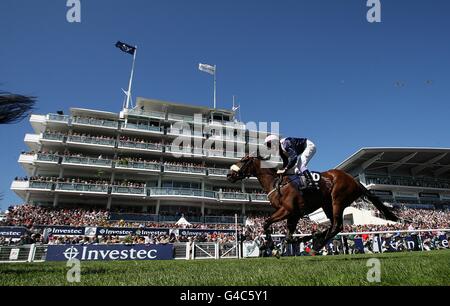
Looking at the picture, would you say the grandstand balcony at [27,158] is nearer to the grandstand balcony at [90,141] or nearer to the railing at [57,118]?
the grandstand balcony at [90,141]

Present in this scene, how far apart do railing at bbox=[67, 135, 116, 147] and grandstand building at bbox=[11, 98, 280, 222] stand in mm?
131

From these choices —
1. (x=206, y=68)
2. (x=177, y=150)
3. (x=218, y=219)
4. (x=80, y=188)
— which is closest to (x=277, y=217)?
(x=218, y=219)

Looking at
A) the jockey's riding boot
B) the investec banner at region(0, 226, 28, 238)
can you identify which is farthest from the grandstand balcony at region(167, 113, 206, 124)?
the jockey's riding boot

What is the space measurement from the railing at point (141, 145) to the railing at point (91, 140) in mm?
1441

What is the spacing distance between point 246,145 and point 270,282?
5052 centimetres

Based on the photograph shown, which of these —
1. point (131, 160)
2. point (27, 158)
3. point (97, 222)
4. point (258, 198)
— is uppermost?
point (131, 160)

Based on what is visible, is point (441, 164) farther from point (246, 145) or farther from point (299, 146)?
point (299, 146)

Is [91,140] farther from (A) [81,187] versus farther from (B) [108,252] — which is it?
(B) [108,252]

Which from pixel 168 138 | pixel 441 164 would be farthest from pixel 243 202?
pixel 441 164

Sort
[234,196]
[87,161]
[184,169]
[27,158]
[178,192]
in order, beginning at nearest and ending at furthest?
[27,158], [87,161], [178,192], [184,169], [234,196]

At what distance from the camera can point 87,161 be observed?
143 ft

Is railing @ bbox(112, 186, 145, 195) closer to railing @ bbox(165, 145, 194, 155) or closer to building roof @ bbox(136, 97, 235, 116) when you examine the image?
railing @ bbox(165, 145, 194, 155)

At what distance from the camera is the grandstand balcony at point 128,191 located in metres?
42.8

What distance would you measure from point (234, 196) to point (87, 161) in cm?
A: 2180
